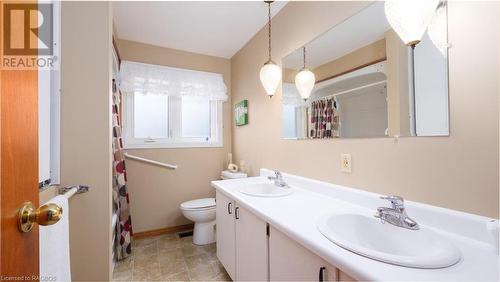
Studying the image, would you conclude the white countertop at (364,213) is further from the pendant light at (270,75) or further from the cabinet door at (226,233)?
the pendant light at (270,75)

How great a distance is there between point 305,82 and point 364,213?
1017 mm

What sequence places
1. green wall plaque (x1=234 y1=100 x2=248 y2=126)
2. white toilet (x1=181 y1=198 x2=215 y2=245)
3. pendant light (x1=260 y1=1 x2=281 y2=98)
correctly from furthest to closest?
1. green wall plaque (x1=234 y1=100 x2=248 y2=126)
2. white toilet (x1=181 y1=198 x2=215 y2=245)
3. pendant light (x1=260 y1=1 x2=281 y2=98)

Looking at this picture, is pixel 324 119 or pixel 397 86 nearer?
pixel 397 86

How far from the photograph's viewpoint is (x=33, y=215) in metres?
0.50

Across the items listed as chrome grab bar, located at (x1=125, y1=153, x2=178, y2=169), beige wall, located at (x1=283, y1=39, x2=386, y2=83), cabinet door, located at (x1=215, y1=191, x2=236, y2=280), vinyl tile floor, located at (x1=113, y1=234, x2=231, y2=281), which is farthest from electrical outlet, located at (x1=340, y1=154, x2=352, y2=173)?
chrome grab bar, located at (x1=125, y1=153, x2=178, y2=169)

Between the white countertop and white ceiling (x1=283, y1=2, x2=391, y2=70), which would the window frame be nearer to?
the white countertop

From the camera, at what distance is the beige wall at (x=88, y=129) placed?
1.18m

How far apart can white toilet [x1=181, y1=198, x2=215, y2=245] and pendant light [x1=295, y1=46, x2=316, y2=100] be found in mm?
1511

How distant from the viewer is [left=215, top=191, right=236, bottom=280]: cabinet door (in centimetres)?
155

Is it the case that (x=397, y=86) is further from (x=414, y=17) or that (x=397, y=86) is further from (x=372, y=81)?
(x=414, y=17)

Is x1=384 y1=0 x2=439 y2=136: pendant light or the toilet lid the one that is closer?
x1=384 y1=0 x2=439 y2=136: pendant light

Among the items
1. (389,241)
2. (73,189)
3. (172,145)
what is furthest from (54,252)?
(172,145)

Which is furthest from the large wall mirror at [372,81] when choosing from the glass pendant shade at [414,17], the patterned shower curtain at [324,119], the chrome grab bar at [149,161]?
the chrome grab bar at [149,161]

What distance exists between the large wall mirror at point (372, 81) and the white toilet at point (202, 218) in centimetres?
126
